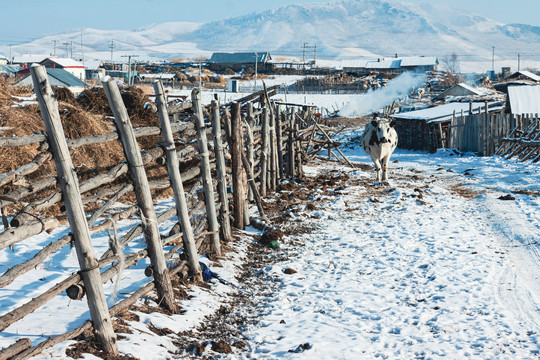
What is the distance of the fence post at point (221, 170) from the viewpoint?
8.09 m

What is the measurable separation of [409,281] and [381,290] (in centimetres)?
54

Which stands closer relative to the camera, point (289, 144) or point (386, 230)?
point (386, 230)

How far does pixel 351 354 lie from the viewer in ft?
17.2

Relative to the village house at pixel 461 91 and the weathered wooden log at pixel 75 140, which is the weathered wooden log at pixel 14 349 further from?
the village house at pixel 461 91

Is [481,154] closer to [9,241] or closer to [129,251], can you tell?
[129,251]

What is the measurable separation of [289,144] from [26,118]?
681cm

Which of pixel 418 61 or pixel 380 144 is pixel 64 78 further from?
pixel 418 61

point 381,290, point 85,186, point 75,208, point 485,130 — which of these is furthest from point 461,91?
point 75,208

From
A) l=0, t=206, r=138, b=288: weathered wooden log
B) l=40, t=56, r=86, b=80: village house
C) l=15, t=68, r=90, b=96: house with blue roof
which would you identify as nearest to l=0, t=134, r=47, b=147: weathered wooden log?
l=0, t=206, r=138, b=288: weathered wooden log

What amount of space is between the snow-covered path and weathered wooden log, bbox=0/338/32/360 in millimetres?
2117

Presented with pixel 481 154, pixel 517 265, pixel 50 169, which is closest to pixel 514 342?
pixel 517 265

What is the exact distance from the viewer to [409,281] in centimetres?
726

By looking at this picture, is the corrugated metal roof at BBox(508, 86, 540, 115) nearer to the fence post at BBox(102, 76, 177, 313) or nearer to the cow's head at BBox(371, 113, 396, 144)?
the cow's head at BBox(371, 113, 396, 144)

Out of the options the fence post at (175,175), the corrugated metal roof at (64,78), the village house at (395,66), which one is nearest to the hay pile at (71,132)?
the fence post at (175,175)
